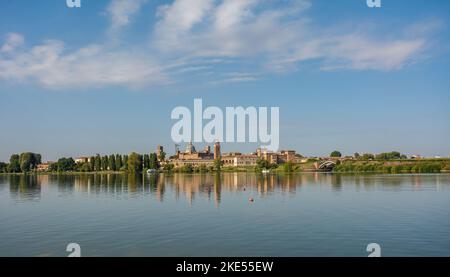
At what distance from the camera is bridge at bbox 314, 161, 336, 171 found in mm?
115000

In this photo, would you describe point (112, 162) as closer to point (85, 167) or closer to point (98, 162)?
point (98, 162)

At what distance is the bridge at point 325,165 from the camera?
377 ft

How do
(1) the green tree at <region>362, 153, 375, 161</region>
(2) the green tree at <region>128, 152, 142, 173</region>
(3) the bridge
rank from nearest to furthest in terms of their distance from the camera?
1. (2) the green tree at <region>128, 152, 142, 173</region>
2. (1) the green tree at <region>362, 153, 375, 161</region>
3. (3) the bridge

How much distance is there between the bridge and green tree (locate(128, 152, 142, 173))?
4406cm

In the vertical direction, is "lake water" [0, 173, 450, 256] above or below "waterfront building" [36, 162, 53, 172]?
below

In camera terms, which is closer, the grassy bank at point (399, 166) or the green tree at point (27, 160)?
the grassy bank at point (399, 166)

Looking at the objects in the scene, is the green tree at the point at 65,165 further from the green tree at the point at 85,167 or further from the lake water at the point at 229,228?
the lake water at the point at 229,228

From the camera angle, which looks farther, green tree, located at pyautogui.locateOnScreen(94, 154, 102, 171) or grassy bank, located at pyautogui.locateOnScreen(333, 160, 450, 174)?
green tree, located at pyautogui.locateOnScreen(94, 154, 102, 171)

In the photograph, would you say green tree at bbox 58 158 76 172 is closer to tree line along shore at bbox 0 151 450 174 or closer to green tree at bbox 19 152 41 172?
tree line along shore at bbox 0 151 450 174

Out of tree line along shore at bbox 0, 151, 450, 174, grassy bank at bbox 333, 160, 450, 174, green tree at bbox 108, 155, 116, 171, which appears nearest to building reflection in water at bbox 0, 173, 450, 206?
grassy bank at bbox 333, 160, 450, 174

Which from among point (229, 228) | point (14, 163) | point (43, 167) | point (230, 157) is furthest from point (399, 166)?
point (43, 167)

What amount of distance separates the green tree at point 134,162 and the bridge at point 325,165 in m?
44.1

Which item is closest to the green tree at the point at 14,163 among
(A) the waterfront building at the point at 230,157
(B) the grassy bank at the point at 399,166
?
(A) the waterfront building at the point at 230,157
